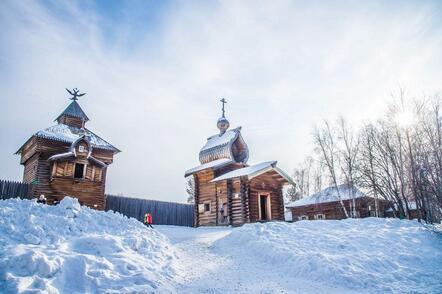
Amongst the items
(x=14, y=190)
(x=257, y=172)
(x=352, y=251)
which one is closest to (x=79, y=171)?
(x=14, y=190)

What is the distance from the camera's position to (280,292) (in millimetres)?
7547

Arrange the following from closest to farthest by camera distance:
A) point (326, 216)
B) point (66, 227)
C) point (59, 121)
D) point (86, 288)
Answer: point (86, 288)
point (66, 227)
point (59, 121)
point (326, 216)

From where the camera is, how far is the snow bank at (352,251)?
8.44 meters

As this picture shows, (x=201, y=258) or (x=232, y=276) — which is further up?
(x=201, y=258)

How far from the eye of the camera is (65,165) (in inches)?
870

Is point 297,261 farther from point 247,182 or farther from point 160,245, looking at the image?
point 247,182

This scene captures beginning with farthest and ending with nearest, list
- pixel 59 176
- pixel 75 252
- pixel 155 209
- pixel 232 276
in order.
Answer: pixel 155 209 → pixel 59 176 → pixel 232 276 → pixel 75 252

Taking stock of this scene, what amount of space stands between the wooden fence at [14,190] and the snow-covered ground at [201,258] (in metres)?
11.0

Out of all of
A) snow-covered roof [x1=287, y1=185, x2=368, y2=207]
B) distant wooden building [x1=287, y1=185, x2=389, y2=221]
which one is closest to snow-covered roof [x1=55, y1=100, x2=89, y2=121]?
snow-covered roof [x1=287, y1=185, x2=368, y2=207]

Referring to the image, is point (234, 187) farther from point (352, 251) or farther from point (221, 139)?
point (352, 251)

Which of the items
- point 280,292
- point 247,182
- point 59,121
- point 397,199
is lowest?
point 280,292

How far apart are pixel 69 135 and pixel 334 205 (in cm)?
2647

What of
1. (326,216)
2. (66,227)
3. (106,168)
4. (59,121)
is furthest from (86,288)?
(326,216)

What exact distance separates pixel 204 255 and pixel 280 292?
4.40 m
